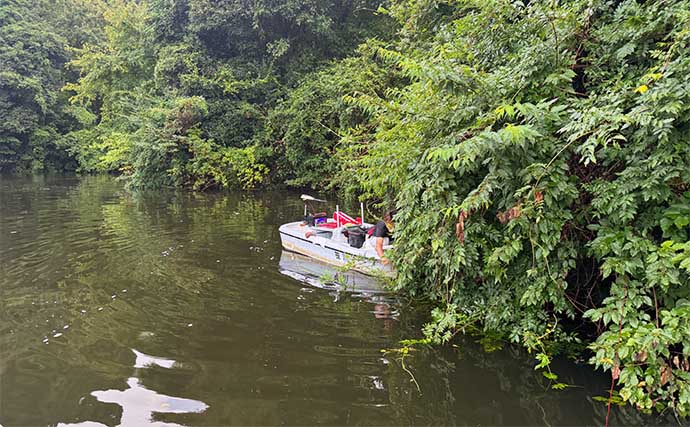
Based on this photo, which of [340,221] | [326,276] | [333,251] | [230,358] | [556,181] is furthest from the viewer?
[340,221]

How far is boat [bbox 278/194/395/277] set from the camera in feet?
22.5

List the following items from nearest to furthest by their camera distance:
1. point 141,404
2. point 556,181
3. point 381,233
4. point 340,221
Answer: point 141,404
point 556,181
point 381,233
point 340,221

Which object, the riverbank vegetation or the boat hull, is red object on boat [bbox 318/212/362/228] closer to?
the boat hull

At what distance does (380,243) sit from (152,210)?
33.9 feet

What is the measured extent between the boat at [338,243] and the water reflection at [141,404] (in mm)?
3228

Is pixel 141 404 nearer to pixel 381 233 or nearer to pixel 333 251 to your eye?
pixel 381 233

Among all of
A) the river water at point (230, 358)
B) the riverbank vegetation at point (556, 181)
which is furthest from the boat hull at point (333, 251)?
the riverbank vegetation at point (556, 181)

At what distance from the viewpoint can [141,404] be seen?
148 inches

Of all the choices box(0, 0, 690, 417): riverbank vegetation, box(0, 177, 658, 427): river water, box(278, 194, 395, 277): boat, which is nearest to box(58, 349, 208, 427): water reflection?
box(0, 177, 658, 427): river water

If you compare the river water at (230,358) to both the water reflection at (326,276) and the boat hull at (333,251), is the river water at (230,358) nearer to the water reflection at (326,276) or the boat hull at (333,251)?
the water reflection at (326,276)

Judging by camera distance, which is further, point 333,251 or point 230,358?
point 333,251

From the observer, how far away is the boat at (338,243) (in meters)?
6.86

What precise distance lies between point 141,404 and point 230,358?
38.2 inches

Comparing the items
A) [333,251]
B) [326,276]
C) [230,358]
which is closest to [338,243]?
[333,251]
